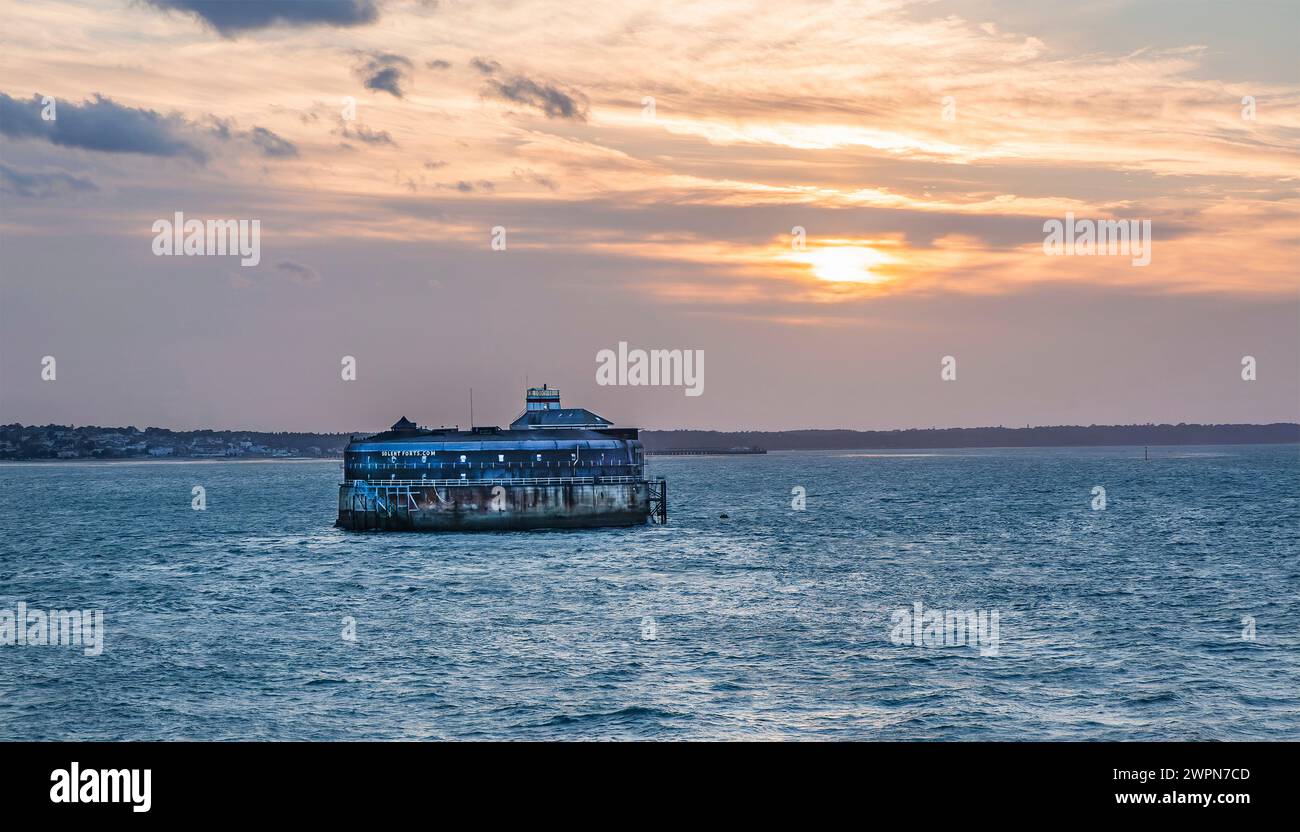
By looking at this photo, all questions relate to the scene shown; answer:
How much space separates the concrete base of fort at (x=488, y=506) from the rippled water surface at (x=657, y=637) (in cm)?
179

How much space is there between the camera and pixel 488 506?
100625mm

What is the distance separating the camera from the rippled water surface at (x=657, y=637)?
36.8m

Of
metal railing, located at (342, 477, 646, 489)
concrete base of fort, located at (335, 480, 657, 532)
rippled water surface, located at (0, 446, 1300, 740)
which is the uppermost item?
metal railing, located at (342, 477, 646, 489)

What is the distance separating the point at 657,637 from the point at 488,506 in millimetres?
51234

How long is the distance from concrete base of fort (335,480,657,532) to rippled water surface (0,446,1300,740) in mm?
1791

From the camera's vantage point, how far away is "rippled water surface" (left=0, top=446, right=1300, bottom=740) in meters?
36.8
